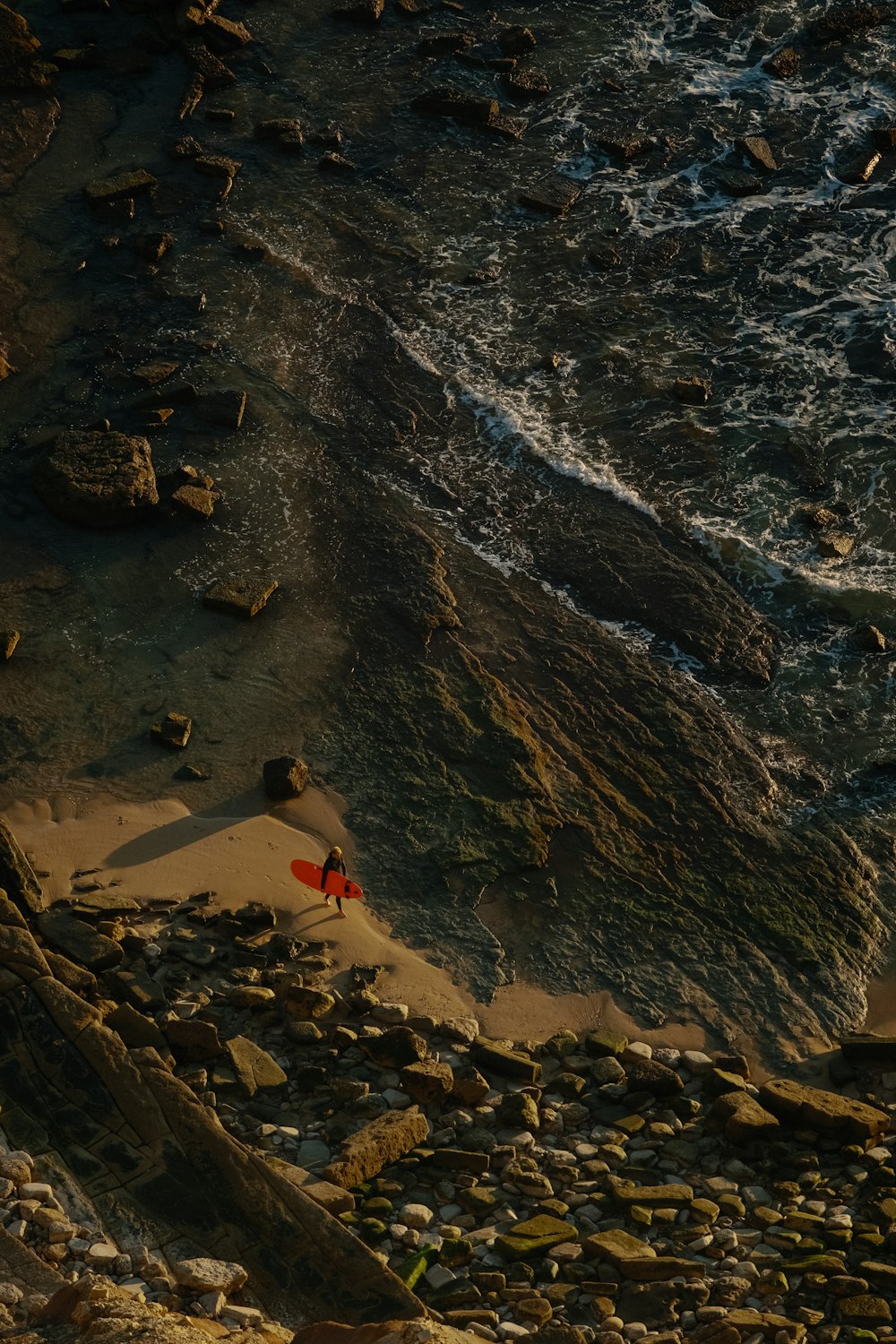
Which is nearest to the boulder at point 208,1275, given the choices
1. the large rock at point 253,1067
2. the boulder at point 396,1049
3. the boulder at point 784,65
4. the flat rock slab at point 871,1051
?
the large rock at point 253,1067

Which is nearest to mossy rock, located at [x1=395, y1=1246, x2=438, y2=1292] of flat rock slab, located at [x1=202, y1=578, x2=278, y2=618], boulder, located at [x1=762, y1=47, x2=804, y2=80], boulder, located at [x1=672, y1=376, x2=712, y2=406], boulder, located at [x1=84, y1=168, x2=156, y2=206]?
flat rock slab, located at [x1=202, y1=578, x2=278, y2=618]

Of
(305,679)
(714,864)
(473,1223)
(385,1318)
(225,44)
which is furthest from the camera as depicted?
(225,44)

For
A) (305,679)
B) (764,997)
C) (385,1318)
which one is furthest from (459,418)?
(385,1318)

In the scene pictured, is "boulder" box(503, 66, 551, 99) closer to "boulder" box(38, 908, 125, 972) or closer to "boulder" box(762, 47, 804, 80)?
"boulder" box(762, 47, 804, 80)

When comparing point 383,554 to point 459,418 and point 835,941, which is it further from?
point 835,941

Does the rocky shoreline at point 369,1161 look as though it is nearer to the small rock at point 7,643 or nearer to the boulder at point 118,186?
the small rock at point 7,643

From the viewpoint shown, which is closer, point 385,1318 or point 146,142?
point 385,1318
